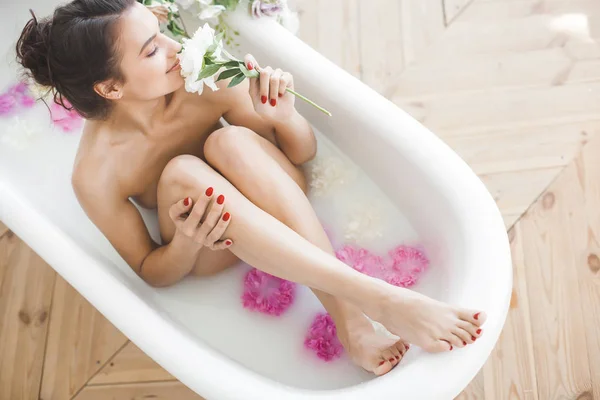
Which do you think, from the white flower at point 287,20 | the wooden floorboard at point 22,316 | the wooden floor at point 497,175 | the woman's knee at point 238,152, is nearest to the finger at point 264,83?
the woman's knee at point 238,152

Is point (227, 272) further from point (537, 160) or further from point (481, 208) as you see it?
point (537, 160)

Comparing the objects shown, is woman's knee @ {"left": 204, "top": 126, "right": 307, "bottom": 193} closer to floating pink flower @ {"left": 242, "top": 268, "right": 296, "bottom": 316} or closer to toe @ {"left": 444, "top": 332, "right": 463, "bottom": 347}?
floating pink flower @ {"left": 242, "top": 268, "right": 296, "bottom": 316}

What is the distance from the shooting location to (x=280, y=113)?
1.25 metres

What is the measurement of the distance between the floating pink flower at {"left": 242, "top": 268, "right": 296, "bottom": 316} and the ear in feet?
1.66

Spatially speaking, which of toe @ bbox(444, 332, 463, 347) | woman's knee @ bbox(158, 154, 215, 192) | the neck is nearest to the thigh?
woman's knee @ bbox(158, 154, 215, 192)

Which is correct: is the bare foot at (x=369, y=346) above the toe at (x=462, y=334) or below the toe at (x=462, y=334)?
below

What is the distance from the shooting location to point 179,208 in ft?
3.68

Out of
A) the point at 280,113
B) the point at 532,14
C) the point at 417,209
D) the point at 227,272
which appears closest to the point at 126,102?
the point at 280,113

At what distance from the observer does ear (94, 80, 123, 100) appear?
1060mm

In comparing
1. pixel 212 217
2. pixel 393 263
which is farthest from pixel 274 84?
pixel 393 263

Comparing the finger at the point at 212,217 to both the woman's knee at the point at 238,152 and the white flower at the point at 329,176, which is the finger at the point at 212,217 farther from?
the white flower at the point at 329,176

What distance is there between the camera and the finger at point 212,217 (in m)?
1.09

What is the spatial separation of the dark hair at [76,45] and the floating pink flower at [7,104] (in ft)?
2.39

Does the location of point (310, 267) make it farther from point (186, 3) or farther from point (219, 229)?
point (186, 3)
